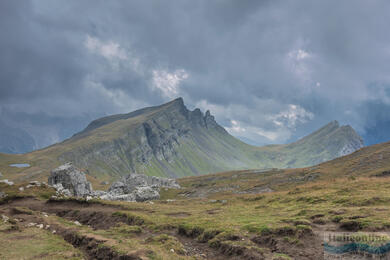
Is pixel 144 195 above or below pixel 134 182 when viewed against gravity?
below

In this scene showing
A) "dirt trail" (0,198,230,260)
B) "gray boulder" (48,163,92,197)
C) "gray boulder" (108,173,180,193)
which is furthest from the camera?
"gray boulder" (108,173,180,193)

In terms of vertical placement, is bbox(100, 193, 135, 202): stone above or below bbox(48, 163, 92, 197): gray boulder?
below

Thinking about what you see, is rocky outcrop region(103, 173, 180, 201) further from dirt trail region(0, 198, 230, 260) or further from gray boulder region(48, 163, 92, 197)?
dirt trail region(0, 198, 230, 260)

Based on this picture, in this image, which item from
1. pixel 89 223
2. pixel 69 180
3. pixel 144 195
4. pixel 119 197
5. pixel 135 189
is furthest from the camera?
pixel 135 189

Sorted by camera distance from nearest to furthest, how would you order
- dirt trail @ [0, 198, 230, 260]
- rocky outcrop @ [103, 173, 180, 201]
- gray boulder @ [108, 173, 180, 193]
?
dirt trail @ [0, 198, 230, 260] → rocky outcrop @ [103, 173, 180, 201] → gray boulder @ [108, 173, 180, 193]

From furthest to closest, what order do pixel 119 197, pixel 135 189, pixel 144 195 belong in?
pixel 135 189 → pixel 144 195 → pixel 119 197

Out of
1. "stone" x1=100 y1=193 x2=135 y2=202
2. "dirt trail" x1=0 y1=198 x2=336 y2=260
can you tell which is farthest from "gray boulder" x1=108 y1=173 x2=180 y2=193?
"dirt trail" x1=0 y1=198 x2=336 y2=260

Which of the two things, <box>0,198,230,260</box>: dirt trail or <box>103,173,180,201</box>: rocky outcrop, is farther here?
<box>103,173,180,201</box>: rocky outcrop

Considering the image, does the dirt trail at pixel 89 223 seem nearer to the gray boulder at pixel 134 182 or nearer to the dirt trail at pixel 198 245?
the dirt trail at pixel 198 245

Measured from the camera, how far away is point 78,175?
99.6 metres

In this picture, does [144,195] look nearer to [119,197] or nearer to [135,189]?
[135,189]

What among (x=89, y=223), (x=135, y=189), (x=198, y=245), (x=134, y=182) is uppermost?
(x=134, y=182)

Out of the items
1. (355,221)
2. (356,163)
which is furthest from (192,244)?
(356,163)

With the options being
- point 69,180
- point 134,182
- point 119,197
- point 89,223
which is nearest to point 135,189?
point 119,197
